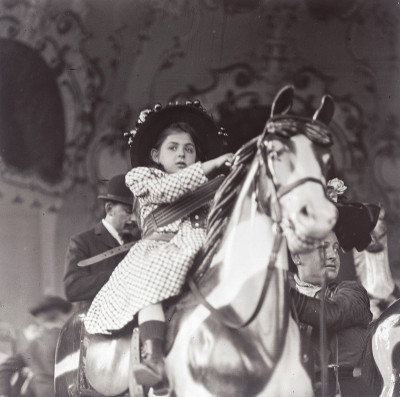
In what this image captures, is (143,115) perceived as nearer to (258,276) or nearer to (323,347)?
(258,276)

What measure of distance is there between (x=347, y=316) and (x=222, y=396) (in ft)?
2.17

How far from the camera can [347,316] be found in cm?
249

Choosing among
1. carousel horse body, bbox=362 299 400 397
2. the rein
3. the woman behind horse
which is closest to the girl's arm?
the rein

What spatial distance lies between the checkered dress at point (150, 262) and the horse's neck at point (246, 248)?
0.47 ft

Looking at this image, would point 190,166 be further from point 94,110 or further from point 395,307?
point 395,307

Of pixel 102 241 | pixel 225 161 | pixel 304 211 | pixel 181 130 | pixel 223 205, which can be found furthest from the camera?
pixel 102 241

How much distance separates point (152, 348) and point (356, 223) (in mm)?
1014

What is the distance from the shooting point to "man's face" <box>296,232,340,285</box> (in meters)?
2.47

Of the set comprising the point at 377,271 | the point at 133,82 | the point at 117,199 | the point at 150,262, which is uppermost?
the point at 133,82

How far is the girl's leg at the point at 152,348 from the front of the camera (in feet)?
7.06

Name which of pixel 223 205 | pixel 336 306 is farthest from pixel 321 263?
pixel 223 205

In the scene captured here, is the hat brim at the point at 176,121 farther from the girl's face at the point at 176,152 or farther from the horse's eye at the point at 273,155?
the horse's eye at the point at 273,155

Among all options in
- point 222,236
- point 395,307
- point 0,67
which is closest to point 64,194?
point 0,67

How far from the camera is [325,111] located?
233 cm
